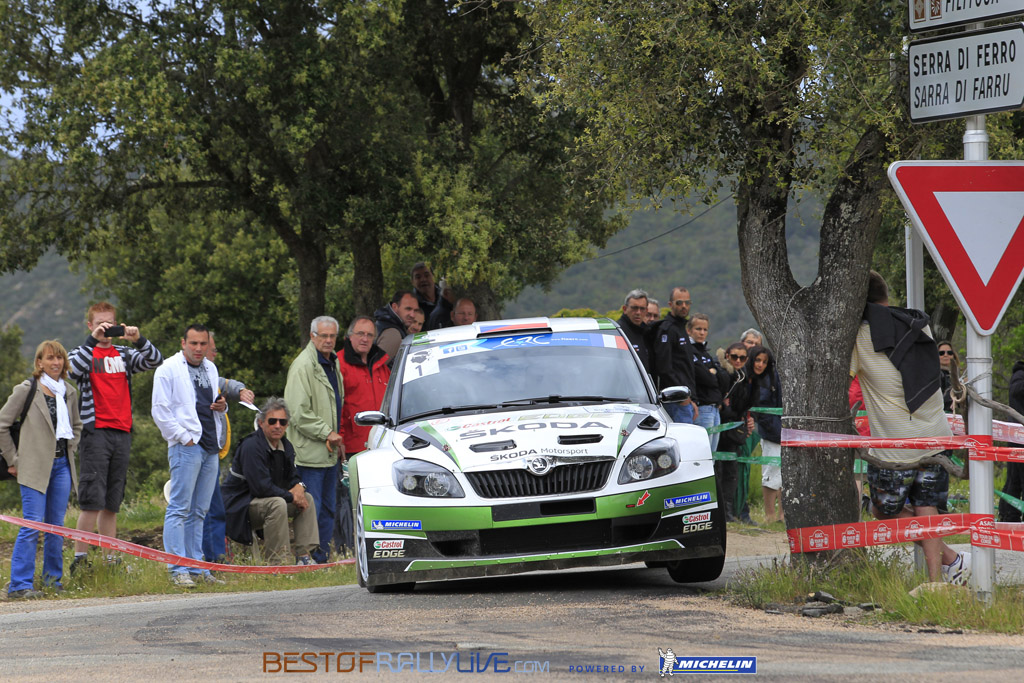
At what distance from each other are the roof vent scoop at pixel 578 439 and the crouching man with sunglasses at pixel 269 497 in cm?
459

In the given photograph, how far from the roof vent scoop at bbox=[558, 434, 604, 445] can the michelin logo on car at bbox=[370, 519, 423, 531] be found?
105 centimetres

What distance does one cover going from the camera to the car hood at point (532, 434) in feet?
26.2

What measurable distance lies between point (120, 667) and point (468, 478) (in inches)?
98.1

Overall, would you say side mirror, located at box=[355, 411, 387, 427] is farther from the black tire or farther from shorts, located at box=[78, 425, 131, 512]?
shorts, located at box=[78, 425, 131, 512]

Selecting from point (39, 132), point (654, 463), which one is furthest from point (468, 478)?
point (39, 132)

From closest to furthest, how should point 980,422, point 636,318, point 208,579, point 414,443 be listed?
point 980,422 < point 414,443 < point 208,579 < point 636,318

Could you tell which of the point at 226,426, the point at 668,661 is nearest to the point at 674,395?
the point at 668,661

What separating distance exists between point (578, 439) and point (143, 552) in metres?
4.83

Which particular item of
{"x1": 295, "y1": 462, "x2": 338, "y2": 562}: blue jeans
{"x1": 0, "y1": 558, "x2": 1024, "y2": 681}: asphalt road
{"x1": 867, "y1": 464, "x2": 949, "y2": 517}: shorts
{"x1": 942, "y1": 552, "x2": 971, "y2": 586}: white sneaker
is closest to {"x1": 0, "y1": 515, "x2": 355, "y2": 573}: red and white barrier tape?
{"x1": 295, "y1": 462, "x2": 338, "y2": 562}: blue jeans

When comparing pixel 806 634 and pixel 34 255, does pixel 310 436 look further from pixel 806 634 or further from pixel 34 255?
pixel 34 255

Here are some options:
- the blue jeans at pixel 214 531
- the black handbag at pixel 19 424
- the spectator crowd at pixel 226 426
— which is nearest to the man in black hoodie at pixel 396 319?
the spectator crowd at pixel 226 426

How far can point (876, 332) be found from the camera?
26.2 feet

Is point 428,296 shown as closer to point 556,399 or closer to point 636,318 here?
point 636,318

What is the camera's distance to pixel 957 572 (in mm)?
7871
